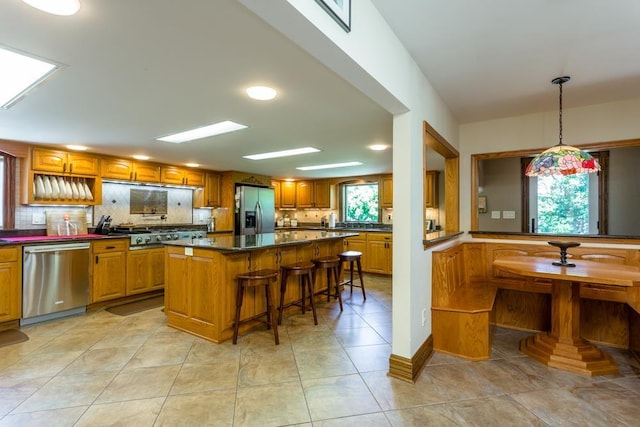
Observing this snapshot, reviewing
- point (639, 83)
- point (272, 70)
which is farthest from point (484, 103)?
point (272, 70)

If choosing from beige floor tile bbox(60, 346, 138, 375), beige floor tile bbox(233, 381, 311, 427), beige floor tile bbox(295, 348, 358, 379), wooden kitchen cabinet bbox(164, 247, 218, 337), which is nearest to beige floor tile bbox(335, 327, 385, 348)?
beige floor tile bbox(295, 348, 358, 379)

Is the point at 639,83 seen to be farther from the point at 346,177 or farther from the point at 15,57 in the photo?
the point at 346,177

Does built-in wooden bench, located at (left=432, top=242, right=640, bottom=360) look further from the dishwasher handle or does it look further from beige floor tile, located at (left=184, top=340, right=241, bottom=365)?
the dishwasher handle

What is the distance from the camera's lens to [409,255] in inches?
88.3

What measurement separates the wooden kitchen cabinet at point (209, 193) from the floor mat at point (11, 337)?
10.5 ft

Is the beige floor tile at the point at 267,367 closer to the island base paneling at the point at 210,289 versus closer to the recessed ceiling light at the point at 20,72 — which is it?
the island base paneling at the point at 210,289

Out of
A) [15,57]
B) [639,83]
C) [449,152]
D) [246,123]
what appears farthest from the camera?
[449,152]

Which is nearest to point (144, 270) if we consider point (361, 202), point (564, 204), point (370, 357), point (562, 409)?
point (370, 357)

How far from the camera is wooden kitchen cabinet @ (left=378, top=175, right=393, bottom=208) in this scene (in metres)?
6.51

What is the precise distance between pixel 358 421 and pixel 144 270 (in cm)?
388

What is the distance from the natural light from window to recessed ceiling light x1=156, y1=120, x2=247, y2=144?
4.61m

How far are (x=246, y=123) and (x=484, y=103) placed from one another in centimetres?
234

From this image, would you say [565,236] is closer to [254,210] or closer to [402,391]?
[402,391]

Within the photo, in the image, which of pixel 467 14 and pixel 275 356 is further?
pixel 275 356
